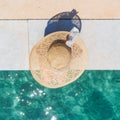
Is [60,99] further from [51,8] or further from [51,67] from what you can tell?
[51,8]

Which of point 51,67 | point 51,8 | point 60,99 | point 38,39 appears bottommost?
point 60,99

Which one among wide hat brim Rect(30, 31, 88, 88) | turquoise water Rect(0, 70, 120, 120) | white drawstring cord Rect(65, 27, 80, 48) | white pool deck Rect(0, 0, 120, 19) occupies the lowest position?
turquoise water Rect(0, 70, 120, 120)

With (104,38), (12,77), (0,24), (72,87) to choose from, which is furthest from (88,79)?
(0,24)

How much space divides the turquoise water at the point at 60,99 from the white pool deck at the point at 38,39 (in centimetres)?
8

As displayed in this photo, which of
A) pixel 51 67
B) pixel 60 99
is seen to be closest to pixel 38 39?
pixel 51 67

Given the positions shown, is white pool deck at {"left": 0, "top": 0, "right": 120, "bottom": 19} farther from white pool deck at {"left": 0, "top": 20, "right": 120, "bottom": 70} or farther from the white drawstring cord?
the white drawstring cord

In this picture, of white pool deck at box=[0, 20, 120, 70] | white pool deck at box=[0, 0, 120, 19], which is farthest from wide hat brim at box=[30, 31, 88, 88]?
white pool deck at box=[0, 0, 120, 19]

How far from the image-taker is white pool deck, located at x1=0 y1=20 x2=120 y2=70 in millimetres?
2916

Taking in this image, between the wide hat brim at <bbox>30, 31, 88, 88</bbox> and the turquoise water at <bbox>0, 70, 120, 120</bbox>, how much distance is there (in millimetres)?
→ 46

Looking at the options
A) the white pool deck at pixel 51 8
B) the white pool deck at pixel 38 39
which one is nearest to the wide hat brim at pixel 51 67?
the white pool deck at pixel 38 39

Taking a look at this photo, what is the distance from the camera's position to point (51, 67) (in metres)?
2.91

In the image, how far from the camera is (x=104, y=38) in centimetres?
297

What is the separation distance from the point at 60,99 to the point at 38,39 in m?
0.47

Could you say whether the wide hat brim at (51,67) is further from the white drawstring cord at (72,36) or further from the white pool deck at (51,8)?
the white pool deck at (51,8)
